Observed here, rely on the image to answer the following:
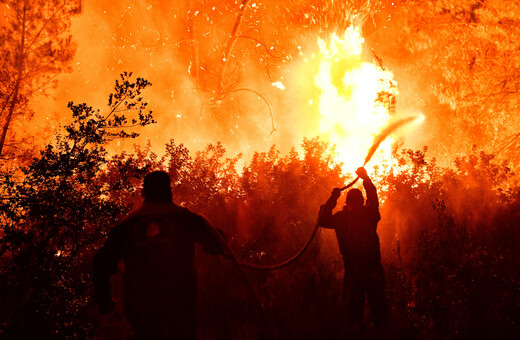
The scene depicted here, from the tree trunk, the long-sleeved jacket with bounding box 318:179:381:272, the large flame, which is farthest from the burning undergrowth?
the tree trunk

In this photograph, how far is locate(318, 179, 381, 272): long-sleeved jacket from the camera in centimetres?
559

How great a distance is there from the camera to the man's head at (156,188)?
4004mm

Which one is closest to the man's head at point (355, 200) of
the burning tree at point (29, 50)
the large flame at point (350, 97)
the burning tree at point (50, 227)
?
the burning tree at point (50, 227)

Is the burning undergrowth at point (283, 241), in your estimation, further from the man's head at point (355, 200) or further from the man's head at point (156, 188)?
the man's head at point (355, 200)

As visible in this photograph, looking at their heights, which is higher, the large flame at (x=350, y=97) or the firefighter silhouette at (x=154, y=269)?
the large flame at (x=350, y=97)

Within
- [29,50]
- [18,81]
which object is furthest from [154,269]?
[29,50]

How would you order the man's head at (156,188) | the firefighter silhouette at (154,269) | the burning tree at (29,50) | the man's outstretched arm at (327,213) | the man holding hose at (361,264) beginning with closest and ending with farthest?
the firefighter silhouette at (154,269) → the man's head at (156,188) → the man holding hose at (361,264) → the man's outstretched arm at (327,213) → the burning tree at (29,50)

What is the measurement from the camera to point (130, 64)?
746 inches

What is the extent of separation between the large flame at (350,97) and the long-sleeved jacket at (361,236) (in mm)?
7985

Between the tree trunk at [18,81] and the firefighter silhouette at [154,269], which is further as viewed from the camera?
the tree trunk at [18,81]

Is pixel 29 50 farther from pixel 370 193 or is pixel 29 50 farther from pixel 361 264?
pixel 361 264

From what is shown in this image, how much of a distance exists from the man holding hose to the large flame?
8.04 m

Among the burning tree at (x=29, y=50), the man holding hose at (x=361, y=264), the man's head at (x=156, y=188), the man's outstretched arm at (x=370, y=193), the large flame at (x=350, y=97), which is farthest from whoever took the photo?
the large flame at (x=350, y=97)

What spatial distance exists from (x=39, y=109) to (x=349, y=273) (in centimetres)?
1273
